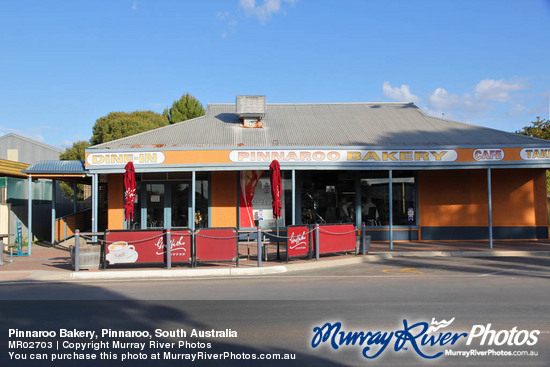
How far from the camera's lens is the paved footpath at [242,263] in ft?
42.9

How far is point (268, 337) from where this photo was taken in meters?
6.77

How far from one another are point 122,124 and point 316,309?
3963cm

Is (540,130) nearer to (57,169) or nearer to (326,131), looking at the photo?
(326,131)

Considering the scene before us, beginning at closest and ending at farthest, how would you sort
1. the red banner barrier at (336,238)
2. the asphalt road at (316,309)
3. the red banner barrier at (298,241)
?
the asphalt road at (316,309) < the red banner barrier at (298,241) < the red banner barrier at (336,238)

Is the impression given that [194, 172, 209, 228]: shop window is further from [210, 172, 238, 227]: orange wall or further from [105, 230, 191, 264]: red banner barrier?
[105, 230, 191, 264]: red banner barrier

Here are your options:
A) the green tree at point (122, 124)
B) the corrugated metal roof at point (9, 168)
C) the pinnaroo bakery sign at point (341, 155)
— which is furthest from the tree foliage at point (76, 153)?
the pinnaroo bakery sign at point (341, 155)

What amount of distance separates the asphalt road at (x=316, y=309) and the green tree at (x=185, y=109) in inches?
1528

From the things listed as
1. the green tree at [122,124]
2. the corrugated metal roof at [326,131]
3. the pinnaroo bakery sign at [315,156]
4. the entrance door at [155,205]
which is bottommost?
the entrance door at [155,205]

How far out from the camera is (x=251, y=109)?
897 inches

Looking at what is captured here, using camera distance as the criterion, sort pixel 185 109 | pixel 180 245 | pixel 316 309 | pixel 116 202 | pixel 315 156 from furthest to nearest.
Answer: pixel 185 109
pixel 116 202
pixel 315 156
pixel 180 245
pixel 316 309

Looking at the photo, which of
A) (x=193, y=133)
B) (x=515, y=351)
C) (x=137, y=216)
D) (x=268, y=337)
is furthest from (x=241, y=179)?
(x=515, y=351)

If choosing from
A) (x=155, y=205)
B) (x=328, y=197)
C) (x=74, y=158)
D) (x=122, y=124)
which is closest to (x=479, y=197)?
(x=328, y=197)

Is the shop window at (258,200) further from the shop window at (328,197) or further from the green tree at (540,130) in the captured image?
the green tree at (540,130)

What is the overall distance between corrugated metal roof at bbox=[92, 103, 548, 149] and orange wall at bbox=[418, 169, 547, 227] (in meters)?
1.69
